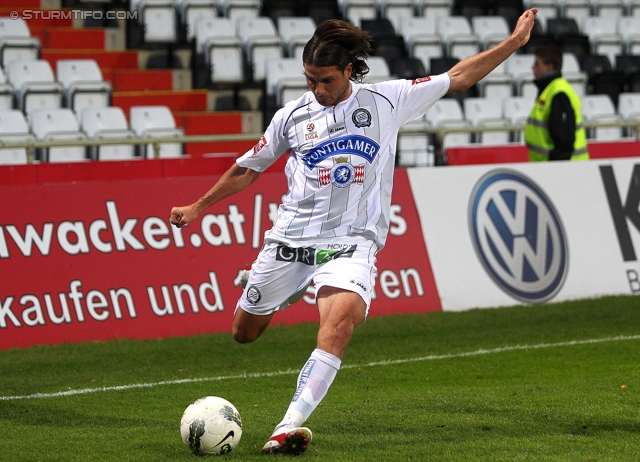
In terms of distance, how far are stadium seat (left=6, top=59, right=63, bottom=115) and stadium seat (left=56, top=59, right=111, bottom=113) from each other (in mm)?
202

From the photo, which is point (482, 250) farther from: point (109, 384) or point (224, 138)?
point (109, 384)

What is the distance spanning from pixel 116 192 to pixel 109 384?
2423mm

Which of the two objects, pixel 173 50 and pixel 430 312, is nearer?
pixel 430 312

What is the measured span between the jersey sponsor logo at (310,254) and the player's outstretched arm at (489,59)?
1116 mm

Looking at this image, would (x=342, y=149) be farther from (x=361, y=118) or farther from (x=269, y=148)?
(x=269, y=148)

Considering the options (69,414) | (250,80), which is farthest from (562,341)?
(250,80)

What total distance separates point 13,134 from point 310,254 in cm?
778

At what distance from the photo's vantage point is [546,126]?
38.9ft

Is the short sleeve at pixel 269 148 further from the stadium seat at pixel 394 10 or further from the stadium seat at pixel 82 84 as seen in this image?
the stadium seat at pixel 394 10

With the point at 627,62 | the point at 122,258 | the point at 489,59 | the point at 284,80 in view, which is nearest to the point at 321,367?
the point at 489,59

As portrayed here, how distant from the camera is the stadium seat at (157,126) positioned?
13742 millimetres

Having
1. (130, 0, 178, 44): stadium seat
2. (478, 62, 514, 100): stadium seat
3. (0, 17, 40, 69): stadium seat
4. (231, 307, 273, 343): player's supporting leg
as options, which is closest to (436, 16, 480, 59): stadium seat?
(478, 62, 514, 100): stadium seat

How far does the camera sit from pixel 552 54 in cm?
1178

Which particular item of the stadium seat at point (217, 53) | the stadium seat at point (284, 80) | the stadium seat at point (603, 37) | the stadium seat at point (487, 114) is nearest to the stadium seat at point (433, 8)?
the stadium seat at point (603, 37)
